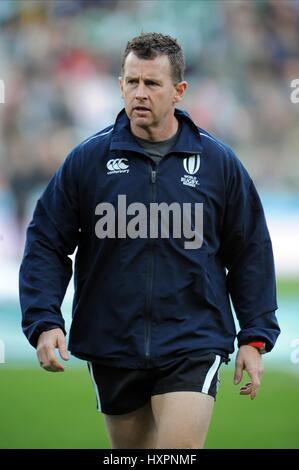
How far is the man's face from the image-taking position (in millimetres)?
4605

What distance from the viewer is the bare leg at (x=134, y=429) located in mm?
4703

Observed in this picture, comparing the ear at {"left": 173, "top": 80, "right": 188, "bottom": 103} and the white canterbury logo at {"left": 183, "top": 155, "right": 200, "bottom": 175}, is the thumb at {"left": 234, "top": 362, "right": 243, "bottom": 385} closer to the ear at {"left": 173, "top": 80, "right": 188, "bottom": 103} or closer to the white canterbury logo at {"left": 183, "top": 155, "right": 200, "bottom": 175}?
the white canterbury logo at {"left": 183, "top": 155, "right": 200, "bottom": 175}

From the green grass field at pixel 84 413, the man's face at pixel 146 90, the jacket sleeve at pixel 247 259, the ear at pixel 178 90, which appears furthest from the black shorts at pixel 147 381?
the green grass field at pixel 84 413

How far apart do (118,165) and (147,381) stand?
38.2 inches

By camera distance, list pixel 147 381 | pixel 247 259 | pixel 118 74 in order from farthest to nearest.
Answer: pixel 118 74 < pixel 247 259 < pixel 147 381

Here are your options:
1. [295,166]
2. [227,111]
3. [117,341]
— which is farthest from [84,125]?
[117,341]

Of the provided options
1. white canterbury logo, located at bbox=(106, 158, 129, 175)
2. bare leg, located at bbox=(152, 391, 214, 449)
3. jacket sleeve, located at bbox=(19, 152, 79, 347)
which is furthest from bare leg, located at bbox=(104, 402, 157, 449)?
white canterbury logo, located at bbox=(106, 158, 129, 175)

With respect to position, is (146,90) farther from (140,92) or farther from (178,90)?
(178,90)

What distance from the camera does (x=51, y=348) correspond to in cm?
443

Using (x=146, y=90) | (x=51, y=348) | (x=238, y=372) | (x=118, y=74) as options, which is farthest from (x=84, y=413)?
(x=118, y=74)

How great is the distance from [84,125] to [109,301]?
6.82 m

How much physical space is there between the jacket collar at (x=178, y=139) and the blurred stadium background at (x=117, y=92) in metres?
5.14

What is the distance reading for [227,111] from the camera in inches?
452
